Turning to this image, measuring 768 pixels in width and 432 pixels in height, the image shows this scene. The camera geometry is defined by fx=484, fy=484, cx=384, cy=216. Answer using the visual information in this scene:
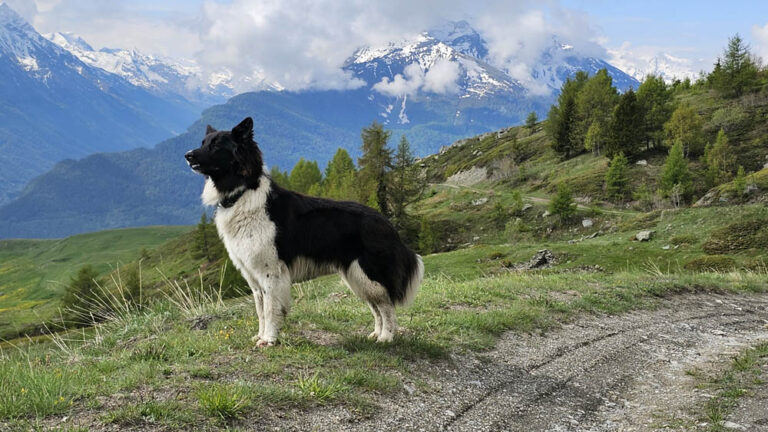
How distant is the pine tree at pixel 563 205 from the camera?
53344 millimetres

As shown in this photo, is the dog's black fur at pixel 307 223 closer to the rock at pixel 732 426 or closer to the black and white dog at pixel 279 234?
the black and white dog at pixel 279 234

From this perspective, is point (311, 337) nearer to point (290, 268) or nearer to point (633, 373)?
point (290, 268)

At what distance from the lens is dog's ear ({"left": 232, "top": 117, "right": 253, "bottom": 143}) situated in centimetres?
793

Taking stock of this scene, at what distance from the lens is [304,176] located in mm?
103000

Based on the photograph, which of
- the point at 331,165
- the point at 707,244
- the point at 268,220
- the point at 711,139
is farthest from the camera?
the point at 331,165

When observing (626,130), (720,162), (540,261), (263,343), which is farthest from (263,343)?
(626,130)

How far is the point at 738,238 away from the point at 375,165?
3639 centimetres

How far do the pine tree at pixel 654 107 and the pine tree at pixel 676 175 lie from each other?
18.3m

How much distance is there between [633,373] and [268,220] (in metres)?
7.13

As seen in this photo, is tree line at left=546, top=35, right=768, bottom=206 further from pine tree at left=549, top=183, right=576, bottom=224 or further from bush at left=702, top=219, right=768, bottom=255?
bush at left=702, top=219, right=768, bottom=255

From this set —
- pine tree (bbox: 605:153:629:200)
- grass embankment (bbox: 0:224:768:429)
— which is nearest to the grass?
grass embankment (bbox: 0:224:768:429)

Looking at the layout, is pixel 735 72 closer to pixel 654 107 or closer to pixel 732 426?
pixel 654 107

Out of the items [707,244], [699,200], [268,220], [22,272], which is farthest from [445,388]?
[22,272]

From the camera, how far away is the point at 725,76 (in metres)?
80.1
